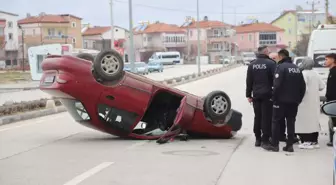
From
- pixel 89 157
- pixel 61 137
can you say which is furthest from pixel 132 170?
pixel 61 137

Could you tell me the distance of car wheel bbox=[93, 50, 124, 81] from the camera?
1120 centimetres

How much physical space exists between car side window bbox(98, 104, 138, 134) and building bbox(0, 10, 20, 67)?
86049mm

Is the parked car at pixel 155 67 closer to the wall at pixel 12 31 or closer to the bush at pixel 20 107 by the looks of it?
the wall at pixel 12 31

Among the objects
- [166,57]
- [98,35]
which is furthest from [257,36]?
[98,35]

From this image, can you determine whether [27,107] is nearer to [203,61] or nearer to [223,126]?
[223,126]

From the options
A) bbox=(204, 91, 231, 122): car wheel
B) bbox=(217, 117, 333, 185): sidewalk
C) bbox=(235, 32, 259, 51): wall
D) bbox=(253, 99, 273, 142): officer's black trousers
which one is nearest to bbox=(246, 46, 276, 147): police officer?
bbox=(253, 99, 273, 142): officer's black trousers

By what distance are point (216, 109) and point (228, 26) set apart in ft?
413

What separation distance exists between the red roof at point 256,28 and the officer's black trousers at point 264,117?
12323 cm

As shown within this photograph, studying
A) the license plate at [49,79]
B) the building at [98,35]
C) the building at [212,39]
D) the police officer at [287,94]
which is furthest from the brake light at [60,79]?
the building at [212,39]

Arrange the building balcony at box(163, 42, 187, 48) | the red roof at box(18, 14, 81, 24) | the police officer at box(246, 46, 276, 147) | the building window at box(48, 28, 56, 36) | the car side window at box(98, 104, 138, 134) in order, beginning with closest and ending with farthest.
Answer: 1. the police officer at box(246, 46, 276, 147)
2. the car side window at box(98, 104, 138, 134)
3. the red roof at box(18, 14, 81, 24)
4. the building window at box(48, 28, 56, 36)
5. the building balcony at box(163, 42, 187, 48)

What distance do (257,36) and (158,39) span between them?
911 inches

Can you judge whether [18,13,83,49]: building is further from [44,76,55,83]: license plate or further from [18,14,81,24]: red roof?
[44,76,55,83]: license plate

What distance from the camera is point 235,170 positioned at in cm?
870

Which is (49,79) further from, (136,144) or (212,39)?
(212,39)
